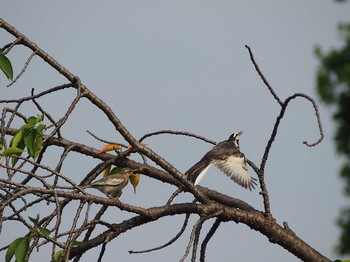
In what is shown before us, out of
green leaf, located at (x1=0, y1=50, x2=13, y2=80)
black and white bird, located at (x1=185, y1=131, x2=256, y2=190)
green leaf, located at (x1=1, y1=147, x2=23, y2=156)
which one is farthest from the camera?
black and white bird, located at (x1=185, y1=131, x2=256, y2=190)

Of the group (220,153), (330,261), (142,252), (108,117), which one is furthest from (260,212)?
(220,153)

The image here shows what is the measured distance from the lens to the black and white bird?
6.96m

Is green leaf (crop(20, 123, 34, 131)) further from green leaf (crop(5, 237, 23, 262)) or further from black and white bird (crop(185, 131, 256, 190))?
black and white bird (crop(185, 131, 256, 190))

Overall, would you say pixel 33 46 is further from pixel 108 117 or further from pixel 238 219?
pixel 238 219

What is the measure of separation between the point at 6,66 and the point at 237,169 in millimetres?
4115

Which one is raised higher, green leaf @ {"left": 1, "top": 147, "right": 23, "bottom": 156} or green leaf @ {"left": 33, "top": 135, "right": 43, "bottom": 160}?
green leaf @ {"left": 33, "top": 135, "right": 43, "bottom": 160}

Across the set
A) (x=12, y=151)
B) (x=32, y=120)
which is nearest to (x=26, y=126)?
(x=32, y=120)

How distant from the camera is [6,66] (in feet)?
12.0

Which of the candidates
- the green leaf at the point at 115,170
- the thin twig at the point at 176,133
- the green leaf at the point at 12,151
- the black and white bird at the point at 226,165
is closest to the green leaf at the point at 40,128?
the green leaf at the point at 12,151

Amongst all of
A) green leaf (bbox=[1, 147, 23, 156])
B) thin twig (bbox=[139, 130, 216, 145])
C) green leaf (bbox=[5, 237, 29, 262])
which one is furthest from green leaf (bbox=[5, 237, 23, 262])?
thin twig (bbox=[139, 130, 216, 145])

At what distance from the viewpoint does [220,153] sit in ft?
26.1

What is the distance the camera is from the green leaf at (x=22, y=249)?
3209 mm

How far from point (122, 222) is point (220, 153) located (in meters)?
4.18

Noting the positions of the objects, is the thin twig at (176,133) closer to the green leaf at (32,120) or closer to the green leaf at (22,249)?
the green leaf at (32,120)
